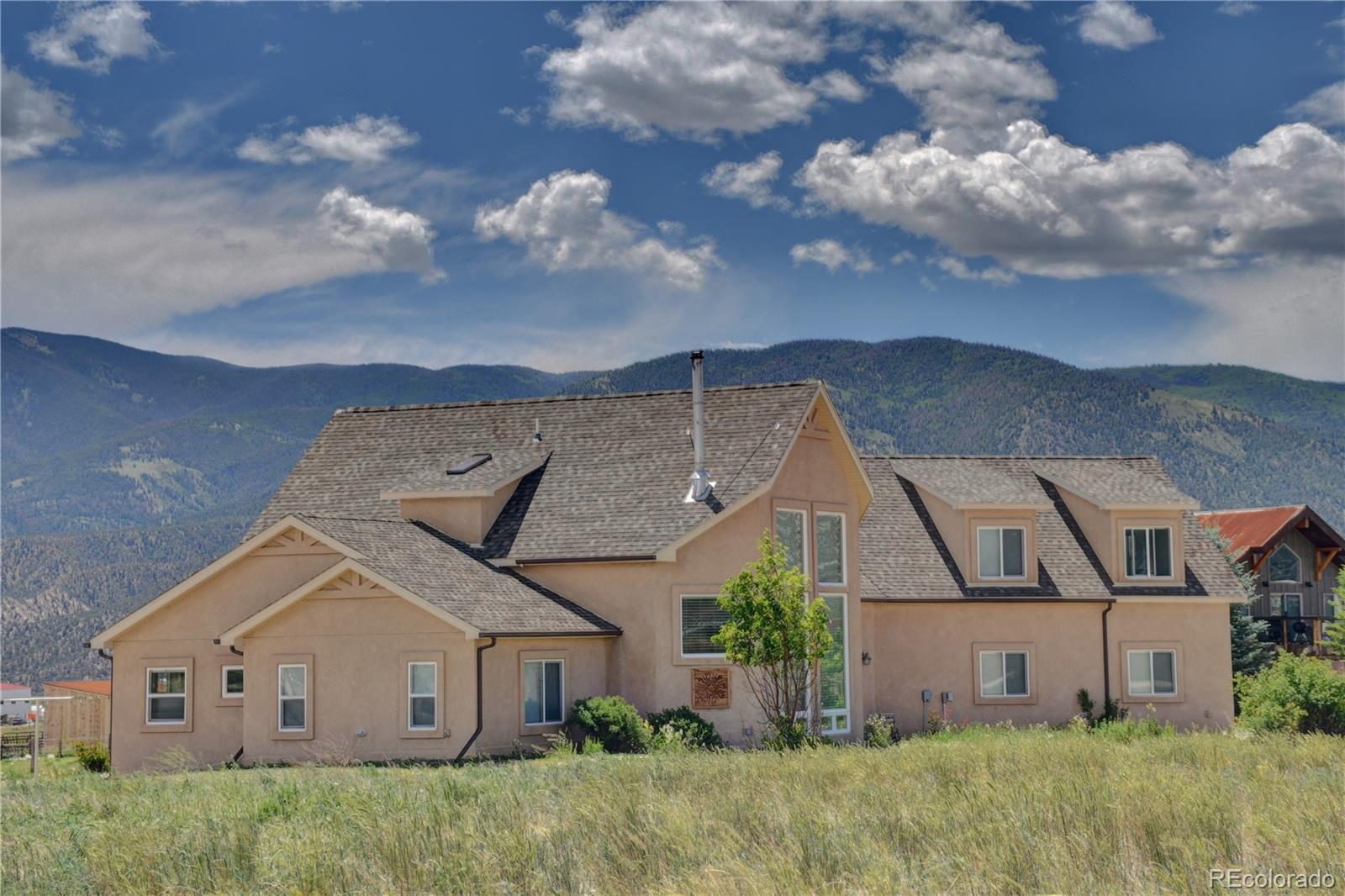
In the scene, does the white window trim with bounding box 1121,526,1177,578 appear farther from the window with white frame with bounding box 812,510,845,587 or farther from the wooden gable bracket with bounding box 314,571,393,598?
the wooden gable bracket with bounding box 314,571,393,598

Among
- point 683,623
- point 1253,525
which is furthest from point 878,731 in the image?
point 1253,525

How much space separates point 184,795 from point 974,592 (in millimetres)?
24334

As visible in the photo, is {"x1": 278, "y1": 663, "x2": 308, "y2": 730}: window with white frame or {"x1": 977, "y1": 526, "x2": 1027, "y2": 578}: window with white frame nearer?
{"x1": 278, "y1": 663, "x2": 308, "y2": 730}: window with white frame

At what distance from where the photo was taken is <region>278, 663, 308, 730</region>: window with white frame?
110ft

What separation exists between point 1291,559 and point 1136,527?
94.9ft

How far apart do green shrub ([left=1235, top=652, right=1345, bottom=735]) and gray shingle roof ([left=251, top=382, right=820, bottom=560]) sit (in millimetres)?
12199

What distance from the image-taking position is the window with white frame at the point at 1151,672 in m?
42.1

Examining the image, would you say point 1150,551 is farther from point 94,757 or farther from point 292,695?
point 94,757

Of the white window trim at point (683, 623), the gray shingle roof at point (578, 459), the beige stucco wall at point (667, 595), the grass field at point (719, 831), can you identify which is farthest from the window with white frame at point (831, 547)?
the grass field at point (719, 831)

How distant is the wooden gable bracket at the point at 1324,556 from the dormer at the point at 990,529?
98.4 feet

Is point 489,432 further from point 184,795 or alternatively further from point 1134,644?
point 184,795

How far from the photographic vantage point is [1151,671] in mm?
42188

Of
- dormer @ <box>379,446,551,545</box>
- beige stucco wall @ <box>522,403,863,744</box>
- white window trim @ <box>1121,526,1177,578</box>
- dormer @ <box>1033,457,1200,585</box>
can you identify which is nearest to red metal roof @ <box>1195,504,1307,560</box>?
dormer @ <box>1033,457,1200,585</box>

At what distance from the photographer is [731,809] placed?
Result: 55.8ft
